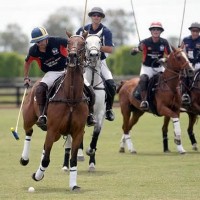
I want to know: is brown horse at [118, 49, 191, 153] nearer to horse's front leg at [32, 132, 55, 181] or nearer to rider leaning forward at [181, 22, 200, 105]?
rider leaning forward at [181, 22, 200, 105]

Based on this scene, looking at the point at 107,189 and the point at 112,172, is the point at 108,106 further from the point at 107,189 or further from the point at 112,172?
the point at 107,189

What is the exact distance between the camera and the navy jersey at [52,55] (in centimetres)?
1398

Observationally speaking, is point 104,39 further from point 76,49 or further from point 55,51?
point 76,49

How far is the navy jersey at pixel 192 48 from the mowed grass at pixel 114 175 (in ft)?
7.28

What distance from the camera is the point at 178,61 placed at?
19.2 meters

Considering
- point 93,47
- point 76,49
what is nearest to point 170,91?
point 93,47

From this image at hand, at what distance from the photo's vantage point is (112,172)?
15.2 meters

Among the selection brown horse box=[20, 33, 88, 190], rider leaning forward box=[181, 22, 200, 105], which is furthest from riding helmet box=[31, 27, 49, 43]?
rider leaning forward box=[181, 22, 200, 105]

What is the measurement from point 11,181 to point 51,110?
1682 mm

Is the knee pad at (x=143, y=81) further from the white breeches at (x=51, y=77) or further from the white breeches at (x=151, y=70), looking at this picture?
the white breeches at (x=51, y=77)

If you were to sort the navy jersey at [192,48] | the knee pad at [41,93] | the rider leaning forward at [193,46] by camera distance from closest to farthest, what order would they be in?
the knee pad at [41,93] < the rider leaning forward at [193,46] < the navy jersey at [192,48]

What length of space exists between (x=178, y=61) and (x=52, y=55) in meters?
5.67

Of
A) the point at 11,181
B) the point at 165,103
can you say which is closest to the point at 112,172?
the point at 11,181

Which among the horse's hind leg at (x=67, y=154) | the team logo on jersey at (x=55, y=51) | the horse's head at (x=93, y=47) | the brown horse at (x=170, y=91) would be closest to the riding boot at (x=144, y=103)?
the brown horse at (x=170, y=91)
